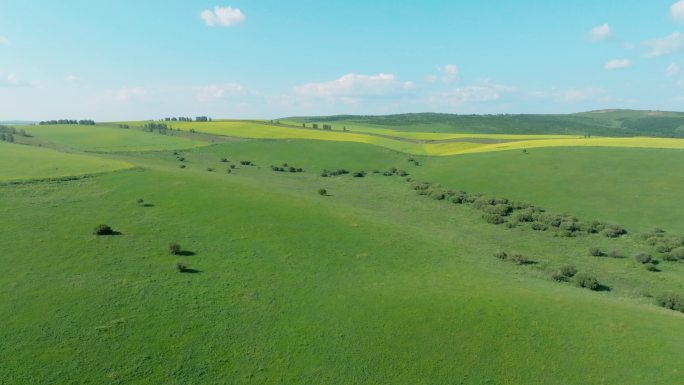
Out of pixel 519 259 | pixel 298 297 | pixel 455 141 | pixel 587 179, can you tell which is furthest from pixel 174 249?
pixel 455 141

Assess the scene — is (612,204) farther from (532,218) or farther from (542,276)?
(542,276)

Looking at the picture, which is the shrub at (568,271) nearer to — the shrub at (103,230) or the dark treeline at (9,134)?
the shrub at (103,230)

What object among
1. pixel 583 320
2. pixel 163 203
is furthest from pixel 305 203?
pixel 583 320

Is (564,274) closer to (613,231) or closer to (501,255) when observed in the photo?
(501,255)

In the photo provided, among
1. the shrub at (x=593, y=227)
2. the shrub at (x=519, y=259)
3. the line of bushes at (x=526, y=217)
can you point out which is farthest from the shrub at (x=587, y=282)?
the shrub at (x=593, y=227)

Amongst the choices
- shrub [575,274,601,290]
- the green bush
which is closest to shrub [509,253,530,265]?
the green bush

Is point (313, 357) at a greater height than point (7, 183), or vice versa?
point (7, 183)
